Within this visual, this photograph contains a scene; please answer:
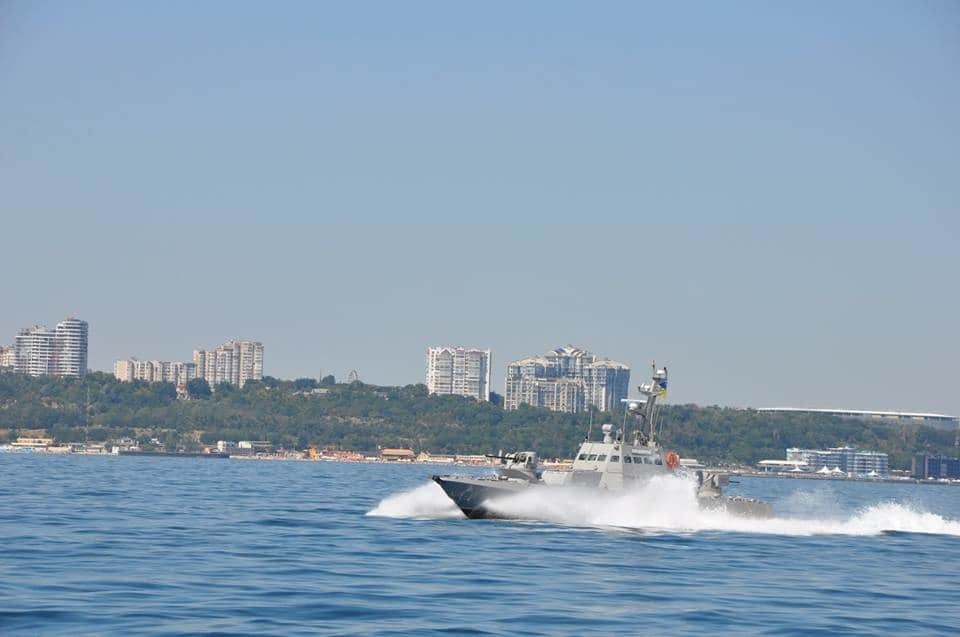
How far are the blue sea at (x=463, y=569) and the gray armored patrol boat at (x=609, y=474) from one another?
0.76 metres

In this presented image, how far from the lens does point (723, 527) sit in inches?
2318

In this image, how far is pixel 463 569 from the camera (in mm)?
40781

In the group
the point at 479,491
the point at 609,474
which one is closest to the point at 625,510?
the point at 609,474

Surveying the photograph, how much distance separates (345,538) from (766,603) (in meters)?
17.2

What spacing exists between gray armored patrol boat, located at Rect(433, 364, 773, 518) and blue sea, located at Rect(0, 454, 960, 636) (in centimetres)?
76

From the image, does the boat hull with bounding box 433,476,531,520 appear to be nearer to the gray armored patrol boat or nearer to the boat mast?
the gray armored patrol boat

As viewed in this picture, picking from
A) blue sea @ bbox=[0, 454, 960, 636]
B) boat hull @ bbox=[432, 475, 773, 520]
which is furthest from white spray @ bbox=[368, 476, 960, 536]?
boat hull @ bbox=[432, 475, 773, 520]

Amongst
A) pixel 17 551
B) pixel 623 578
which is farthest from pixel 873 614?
pixel 17 551

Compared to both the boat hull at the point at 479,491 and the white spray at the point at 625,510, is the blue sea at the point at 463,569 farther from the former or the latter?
the boat hull at the point at 479,491

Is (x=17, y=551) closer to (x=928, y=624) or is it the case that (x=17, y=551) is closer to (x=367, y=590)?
(x=367, y=590)

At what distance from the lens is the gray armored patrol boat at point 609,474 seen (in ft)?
187

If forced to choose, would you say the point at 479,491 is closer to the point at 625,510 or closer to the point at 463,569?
the point at 625,510

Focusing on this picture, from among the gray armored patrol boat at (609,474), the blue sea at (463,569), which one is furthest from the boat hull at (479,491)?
the blue sea at (463,569)

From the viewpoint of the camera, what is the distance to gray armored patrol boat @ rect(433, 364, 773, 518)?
56875mm
